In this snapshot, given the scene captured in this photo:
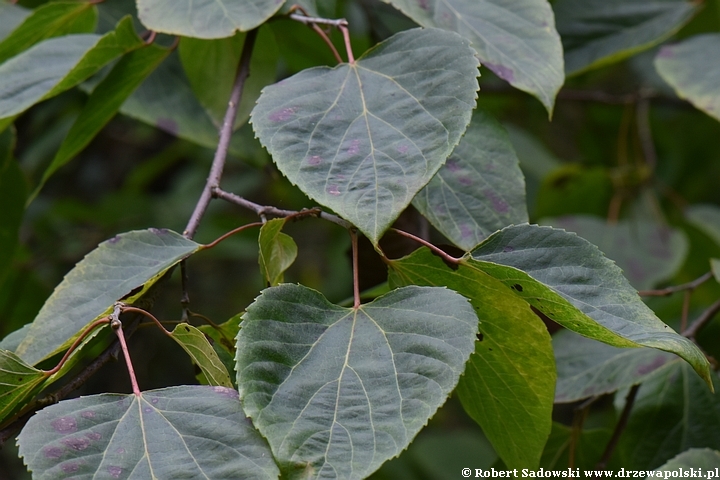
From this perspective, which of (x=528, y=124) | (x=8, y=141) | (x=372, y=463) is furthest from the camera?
(x=528, y=124)

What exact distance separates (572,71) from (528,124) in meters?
1.31

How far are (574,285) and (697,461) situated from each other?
6.5 inches

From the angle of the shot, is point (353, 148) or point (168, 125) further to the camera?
point (168, 125)

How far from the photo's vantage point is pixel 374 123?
0.53 metres

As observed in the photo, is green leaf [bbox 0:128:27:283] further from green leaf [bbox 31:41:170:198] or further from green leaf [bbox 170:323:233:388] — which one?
green leaf [bbox 170:323:233:388]

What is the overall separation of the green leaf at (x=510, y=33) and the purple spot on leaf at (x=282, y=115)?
0.18 metres

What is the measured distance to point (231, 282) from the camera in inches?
107

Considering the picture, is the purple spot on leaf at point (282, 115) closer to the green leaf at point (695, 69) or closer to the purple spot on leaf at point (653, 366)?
the purple spot on leaf at point (653, 366)

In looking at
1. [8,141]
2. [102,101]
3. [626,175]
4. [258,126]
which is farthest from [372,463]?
[626,175]

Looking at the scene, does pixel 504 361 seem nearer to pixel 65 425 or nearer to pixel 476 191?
pixel 476 191

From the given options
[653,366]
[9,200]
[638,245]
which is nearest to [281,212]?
[653,366]

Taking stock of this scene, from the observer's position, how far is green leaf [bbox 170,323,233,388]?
0.48m

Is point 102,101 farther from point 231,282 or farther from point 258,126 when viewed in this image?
point 231,282

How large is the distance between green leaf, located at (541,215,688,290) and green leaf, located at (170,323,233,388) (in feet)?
2.68
